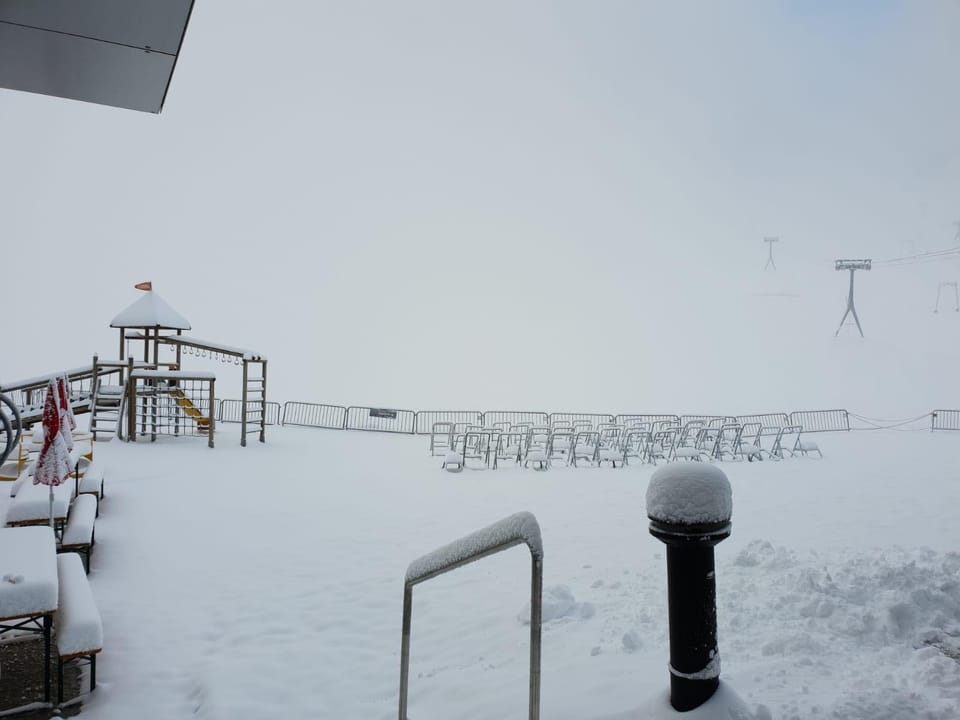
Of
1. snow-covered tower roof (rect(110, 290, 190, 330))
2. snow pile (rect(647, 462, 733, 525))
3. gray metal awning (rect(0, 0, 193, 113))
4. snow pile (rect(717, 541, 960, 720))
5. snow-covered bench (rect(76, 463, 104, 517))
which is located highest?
snow-covered tower roof (rect(110, 290, 190, 330))

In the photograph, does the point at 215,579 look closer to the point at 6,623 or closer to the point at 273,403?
the point at 6,623

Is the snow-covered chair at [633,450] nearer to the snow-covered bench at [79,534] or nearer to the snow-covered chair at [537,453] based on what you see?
the snow-covered chair at [537,453]

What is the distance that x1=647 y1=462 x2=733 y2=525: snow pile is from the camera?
2033 mm

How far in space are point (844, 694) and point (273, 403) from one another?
68.7 feet

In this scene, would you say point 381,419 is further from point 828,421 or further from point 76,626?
point 76,626

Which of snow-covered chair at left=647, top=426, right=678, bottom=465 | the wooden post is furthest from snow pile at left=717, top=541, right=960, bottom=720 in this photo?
the wooden post

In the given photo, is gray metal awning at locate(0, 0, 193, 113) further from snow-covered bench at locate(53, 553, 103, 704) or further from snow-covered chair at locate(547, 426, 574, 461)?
snow-covered chair at locate(547, 426, 574, 461)

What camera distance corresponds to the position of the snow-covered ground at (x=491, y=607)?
115 inches

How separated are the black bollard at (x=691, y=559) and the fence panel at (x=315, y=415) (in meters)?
20.0

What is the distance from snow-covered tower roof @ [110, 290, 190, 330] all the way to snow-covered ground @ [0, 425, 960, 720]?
9355 mm

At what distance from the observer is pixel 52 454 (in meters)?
5.07

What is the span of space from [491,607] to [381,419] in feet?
56.9

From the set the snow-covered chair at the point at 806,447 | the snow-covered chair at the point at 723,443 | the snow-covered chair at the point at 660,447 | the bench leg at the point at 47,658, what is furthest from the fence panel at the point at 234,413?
the bench leg at the point at 47,658

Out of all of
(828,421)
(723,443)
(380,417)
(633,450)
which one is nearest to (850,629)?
(633,450)
